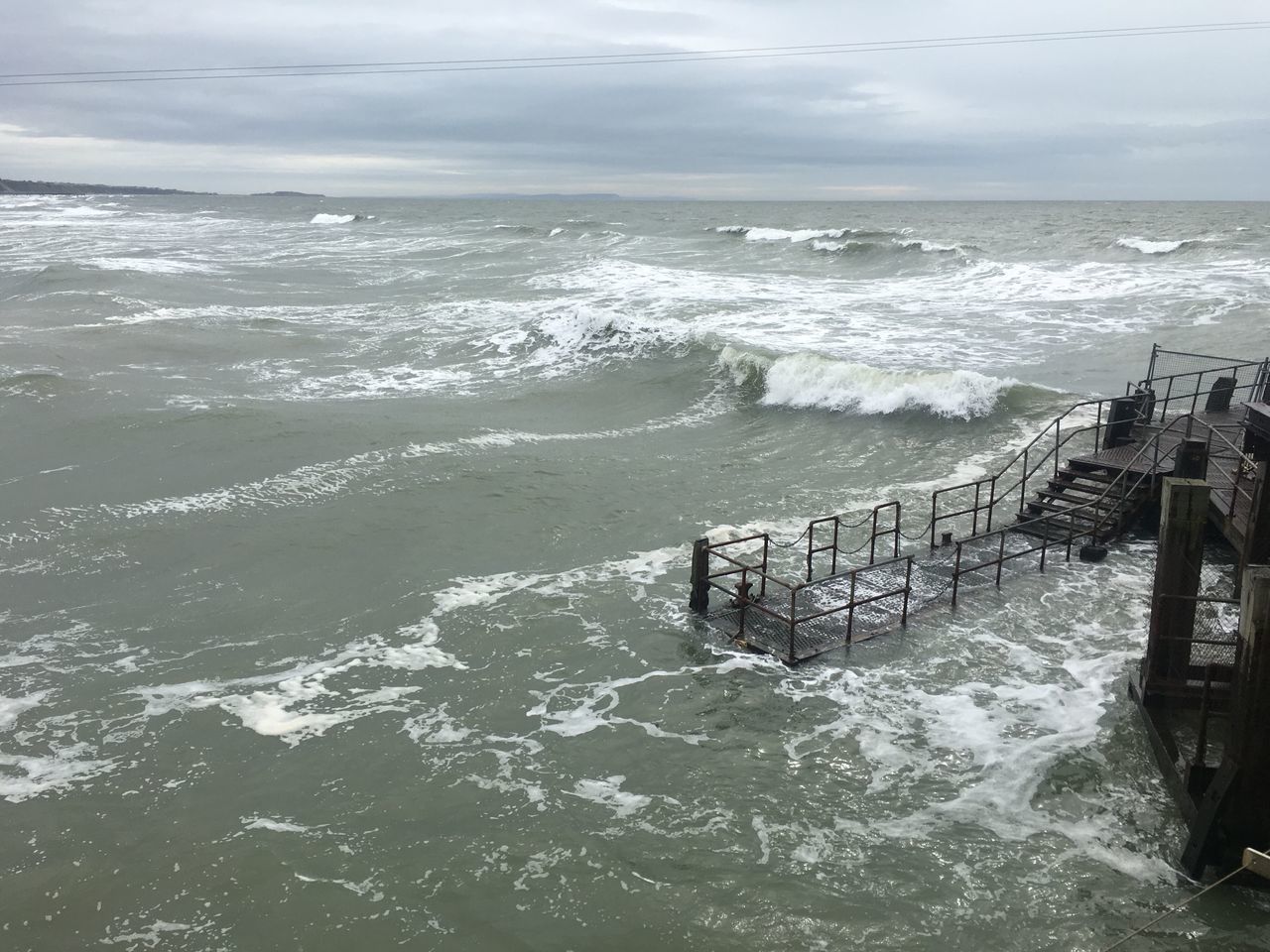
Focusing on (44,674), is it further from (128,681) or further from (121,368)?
(121,368)

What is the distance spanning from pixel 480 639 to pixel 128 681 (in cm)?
400

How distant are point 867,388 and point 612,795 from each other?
1761cm

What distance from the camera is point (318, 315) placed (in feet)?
122

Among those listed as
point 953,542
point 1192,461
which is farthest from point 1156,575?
point 953,542

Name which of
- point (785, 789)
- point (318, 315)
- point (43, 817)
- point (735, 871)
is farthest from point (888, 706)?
point (318, 315)

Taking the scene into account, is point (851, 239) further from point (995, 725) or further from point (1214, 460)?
point (995, 725)

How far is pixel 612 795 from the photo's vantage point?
8.42m

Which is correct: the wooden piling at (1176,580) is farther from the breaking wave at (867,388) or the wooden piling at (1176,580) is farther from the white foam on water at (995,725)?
the breaking wave at (867,388)

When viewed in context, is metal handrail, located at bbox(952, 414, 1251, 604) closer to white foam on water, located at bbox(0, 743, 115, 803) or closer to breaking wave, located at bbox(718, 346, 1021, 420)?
breaking wave, located at bbox(718, 346, 1021, 420)

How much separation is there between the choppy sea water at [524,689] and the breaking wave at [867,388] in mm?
100

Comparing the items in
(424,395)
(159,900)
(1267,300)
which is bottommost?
(159,900)

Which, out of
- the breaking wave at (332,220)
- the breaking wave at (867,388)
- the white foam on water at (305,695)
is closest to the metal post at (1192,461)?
the white foam on water at (305,695)

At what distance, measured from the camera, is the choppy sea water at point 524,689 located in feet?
23.3

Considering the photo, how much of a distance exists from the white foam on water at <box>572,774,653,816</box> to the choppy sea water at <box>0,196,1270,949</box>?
0.13ft
